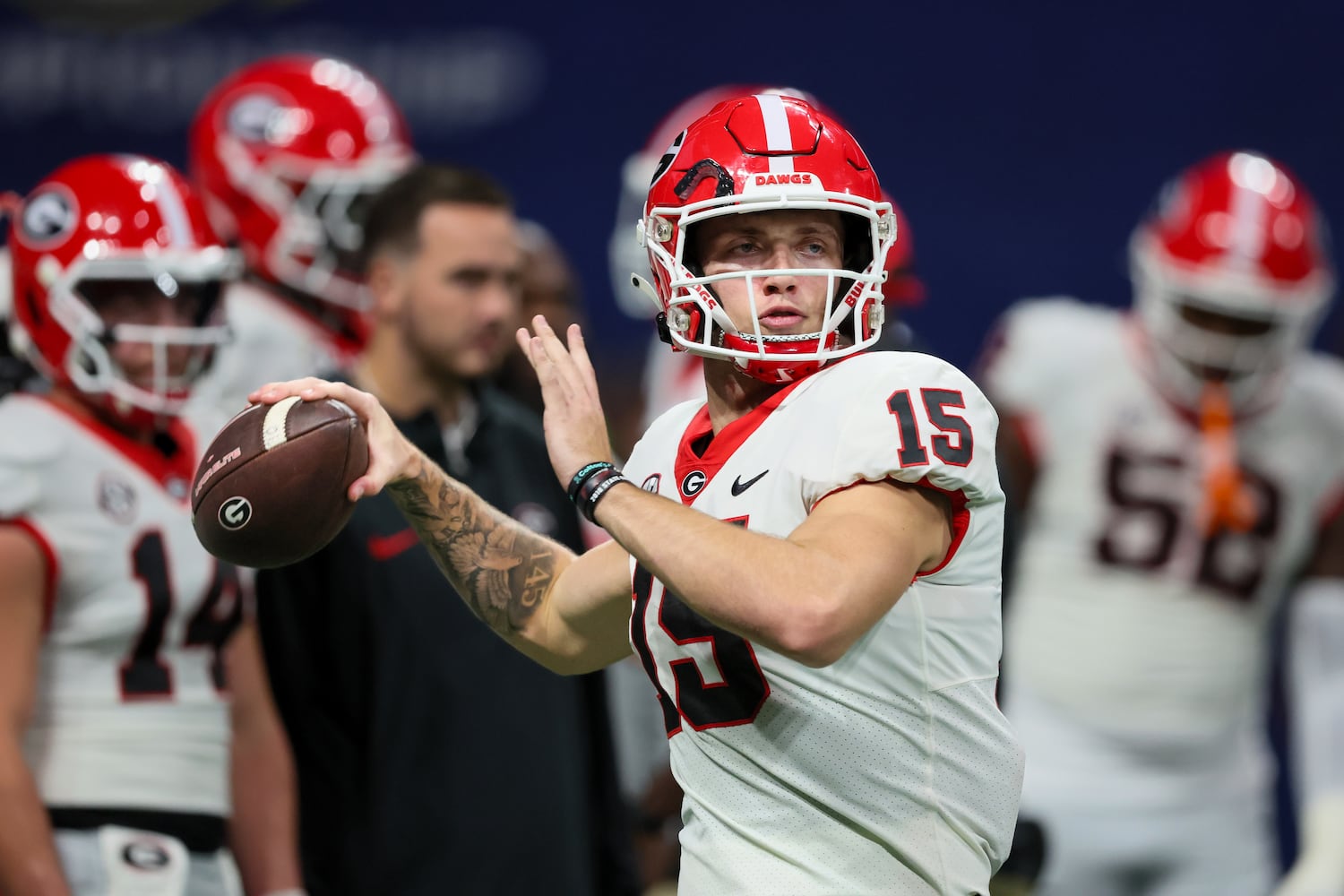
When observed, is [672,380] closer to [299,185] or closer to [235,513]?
[299,185]

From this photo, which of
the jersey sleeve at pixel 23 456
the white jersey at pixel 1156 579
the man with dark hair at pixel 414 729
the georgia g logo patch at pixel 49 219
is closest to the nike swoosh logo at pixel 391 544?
the man with dark hair at pixel 414 729

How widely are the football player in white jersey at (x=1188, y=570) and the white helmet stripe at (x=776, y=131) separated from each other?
2.43m

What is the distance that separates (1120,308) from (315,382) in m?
4.44

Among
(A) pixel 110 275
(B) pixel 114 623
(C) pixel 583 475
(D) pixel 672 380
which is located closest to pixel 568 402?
(C) pixel 583 475

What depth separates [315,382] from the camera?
2439mm

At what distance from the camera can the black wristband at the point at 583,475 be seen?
2236 millimetres

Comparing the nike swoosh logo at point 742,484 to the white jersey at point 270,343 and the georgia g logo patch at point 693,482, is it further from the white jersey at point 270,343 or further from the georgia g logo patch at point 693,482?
the white jersey at point 270,343

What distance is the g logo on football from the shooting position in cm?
238

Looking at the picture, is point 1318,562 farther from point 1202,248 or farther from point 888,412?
point 888,412

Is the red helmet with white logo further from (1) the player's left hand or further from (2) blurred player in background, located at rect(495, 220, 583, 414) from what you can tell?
(1) the player's left hand

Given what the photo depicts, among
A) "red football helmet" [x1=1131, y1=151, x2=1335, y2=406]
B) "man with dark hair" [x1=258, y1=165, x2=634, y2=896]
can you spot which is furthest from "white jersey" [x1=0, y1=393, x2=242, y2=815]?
"red football helmet" [x1=1131, y1=151, x2=1335, y2=406]

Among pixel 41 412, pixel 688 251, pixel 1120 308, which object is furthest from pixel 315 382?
pixel 1120 308

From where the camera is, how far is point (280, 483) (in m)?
2.39

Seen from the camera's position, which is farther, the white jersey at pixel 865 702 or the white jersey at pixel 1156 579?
the white jersey at pixel 1156 579
